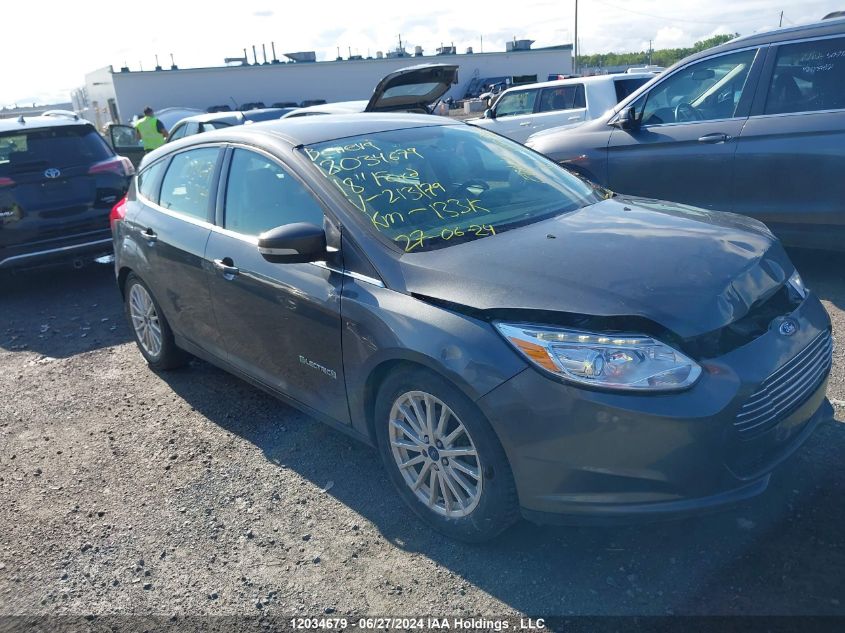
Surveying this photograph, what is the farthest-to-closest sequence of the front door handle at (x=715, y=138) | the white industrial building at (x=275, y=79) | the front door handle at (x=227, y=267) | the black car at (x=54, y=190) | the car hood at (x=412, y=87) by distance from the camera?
the white industrial building at (x=275, y=79)
the black car at (x=54, y=190)
the car hood at (x=412, y=87)
the front door handle at (x=715, y=138)
the front door handle at (x=227, y=267)

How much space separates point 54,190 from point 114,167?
Result: 2.28 ft

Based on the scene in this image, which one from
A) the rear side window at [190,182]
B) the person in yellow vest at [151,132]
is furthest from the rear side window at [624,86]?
the person in yellow vest at [151,132]

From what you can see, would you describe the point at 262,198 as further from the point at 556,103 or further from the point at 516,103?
the point at 516,103

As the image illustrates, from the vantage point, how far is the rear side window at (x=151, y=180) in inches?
191

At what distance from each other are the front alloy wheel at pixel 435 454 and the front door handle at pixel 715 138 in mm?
3951

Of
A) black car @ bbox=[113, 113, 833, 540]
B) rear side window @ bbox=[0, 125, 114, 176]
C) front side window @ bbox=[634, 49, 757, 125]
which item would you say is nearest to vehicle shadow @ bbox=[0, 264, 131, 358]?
rear side window @ bbox=[0, 125, 114, 176]

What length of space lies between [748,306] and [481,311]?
103cm

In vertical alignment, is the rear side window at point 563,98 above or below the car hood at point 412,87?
below

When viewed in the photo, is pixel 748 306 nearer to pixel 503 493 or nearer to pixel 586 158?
pixel 503 493

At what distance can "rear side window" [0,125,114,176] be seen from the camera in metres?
7.09

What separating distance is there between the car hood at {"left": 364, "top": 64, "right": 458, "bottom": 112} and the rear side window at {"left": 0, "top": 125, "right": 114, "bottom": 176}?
10.6 ft

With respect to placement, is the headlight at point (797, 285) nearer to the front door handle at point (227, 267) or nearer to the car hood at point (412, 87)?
the front door handle at point (227, 267)

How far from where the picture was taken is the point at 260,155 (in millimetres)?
3775

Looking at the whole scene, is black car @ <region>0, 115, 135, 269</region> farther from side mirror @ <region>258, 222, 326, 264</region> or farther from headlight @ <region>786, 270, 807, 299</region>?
headlight @ <region>786, 270, 807, 299</region>
